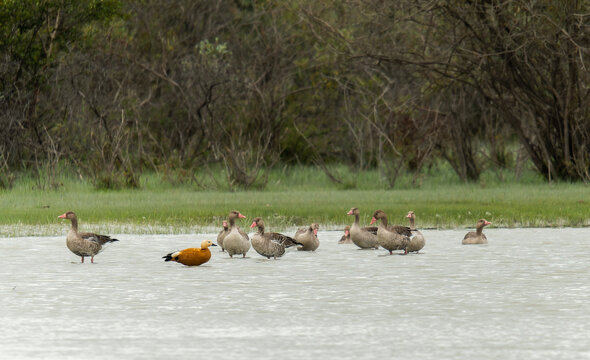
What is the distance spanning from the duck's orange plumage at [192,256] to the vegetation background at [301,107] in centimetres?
754

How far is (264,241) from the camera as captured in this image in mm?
12242

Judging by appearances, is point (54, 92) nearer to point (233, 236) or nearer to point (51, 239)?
point (51, 239)

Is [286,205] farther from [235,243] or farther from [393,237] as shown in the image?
[235,243]

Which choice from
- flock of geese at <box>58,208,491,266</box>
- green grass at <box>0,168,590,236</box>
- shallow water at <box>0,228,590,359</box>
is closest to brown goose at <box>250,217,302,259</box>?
flock of geese at <box>58,208,491,266</box>

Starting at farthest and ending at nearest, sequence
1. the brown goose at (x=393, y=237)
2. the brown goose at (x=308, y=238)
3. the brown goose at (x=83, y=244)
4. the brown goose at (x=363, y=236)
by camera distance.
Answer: the brown goose at (x=363, y=236) < the brown goose at (x=308, y=238) < the brown goose at (x=393, y=237) < the brown goose at (x=83, y=244)

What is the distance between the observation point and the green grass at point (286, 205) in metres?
16.8

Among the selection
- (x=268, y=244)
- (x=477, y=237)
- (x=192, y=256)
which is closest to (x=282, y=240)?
(x=268, y=244)

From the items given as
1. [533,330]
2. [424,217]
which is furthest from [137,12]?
[533,330]

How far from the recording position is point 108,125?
2773 cm

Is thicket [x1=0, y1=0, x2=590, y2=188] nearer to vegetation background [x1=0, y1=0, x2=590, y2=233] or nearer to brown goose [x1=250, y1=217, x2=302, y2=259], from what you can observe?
vegetation background [x1=0, y1=0, x2=590, y2=233]

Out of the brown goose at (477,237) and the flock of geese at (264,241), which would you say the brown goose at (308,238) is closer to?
the flock of geese at (264,241)

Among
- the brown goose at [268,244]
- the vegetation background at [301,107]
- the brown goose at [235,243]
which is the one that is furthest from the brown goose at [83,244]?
the vegetation background at [301,107]

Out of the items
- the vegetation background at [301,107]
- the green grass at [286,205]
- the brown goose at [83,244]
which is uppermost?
the vegetation background at [301,107]

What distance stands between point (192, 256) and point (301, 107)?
2042cm
